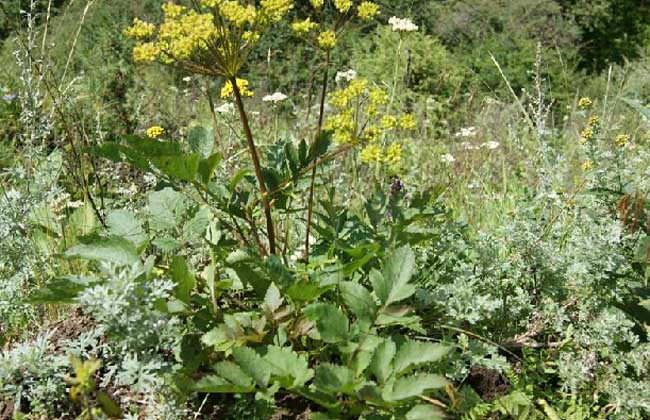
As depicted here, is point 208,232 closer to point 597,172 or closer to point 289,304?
point 289,304

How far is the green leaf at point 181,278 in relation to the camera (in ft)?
5.11

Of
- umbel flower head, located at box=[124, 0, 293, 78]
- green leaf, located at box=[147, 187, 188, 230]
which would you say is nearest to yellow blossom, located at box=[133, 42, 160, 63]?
umbel flower head, located at box=[124, 0, 293, 78]

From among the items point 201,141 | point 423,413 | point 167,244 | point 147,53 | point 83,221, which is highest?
point 147,53

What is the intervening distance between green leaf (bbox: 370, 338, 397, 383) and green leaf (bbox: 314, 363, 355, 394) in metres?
0.06

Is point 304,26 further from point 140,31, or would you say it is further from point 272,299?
point 272,299

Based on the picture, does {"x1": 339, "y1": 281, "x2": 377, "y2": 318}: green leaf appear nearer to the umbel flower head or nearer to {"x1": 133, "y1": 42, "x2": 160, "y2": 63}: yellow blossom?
the umbel flower head

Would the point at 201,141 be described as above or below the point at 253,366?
above

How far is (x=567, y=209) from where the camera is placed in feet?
8.13

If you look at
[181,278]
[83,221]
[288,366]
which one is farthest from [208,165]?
[83,221]

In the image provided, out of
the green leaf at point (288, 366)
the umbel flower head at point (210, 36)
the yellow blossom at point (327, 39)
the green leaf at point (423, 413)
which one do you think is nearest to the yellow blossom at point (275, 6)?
the umbel flower head at point (210, 36)

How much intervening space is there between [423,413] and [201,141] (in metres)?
0.89

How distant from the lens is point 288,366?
1.53 meters

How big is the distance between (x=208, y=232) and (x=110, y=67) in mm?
4088

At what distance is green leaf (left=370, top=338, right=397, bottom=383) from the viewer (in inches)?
58.6
